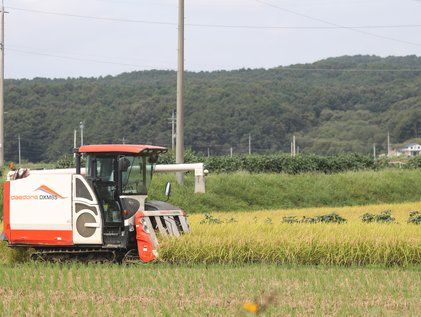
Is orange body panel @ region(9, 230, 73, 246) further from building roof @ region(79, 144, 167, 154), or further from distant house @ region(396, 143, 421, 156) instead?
distant house @ region(396, 143, 421, 156)

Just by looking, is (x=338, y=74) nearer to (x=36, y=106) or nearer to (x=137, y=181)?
(x=36, y=106)

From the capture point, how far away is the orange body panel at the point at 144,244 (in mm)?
14914

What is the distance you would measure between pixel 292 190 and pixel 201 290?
22826mm

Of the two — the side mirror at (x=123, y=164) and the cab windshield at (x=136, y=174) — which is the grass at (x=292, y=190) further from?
the side mirror at (x=123, y=164)

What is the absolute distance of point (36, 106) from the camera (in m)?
76.2

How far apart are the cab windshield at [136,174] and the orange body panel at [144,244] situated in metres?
0.85

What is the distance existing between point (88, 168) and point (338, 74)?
313 ft

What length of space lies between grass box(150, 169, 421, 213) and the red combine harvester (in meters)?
13.2

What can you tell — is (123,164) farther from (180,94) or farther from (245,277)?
Answer: (180,94)

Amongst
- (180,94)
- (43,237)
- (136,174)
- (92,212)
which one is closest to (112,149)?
(136,174)

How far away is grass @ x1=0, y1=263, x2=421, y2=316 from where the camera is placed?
393 inches

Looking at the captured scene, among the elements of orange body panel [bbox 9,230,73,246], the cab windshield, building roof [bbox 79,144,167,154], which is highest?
building roof [bbox 79,144,167,154]

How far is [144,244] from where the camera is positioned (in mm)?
14961

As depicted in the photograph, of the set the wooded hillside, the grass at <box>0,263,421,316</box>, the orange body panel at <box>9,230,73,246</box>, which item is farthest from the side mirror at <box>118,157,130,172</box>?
the wooded hillside
